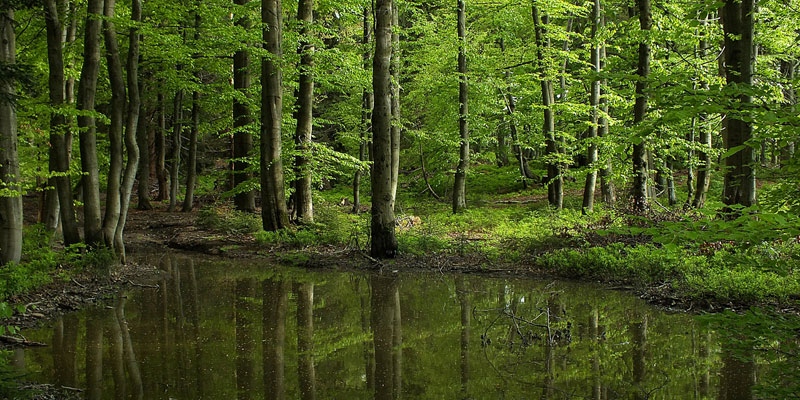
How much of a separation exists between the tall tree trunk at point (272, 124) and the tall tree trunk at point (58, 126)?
472 centimetres

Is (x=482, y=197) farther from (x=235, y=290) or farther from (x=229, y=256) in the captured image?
(x=235, y=290)

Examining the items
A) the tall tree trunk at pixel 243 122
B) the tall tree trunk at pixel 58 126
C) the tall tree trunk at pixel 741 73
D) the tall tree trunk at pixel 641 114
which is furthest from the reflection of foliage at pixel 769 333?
the tall tree trunk at pixel 243 122

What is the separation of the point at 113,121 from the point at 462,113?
11420 millimetres

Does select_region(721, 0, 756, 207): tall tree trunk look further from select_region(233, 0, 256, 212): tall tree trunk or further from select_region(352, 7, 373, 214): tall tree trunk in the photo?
select_region(233, 0, 256, 212): tall tree trunk

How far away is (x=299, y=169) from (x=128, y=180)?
5664mm

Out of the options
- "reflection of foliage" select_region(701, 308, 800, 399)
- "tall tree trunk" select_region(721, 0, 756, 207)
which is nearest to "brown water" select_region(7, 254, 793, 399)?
"reflection of foliage" select_region(701, 308, 800, 399)

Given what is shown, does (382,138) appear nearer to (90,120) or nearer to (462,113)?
(90,120)

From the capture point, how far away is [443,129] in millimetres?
22609

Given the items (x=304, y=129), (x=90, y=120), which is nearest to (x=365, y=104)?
(x=304, y=129)

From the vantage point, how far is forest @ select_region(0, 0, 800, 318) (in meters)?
5.16

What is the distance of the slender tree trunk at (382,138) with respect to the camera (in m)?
13.0

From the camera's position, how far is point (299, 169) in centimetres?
1680

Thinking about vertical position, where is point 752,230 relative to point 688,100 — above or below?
below

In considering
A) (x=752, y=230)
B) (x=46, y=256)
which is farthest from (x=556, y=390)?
(x=46, y=256)
